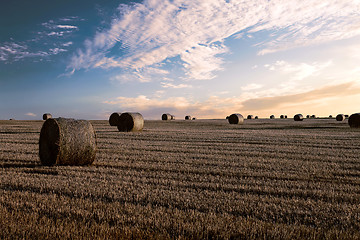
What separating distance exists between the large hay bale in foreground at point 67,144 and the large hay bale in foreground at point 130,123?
13.7 m

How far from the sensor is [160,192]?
Result: 219 inches

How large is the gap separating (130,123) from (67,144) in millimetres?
14340

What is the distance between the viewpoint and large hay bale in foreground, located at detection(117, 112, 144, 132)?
2323cm

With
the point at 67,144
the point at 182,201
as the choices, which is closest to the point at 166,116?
the point at 67,144

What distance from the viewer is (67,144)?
29.5 feet

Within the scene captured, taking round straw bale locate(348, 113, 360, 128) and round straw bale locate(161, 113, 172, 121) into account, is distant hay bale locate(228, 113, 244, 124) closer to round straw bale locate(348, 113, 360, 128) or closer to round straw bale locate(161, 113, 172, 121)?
round straw bale locate(348, 113, 360, 128)

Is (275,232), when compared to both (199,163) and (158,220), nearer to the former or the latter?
(158,220)

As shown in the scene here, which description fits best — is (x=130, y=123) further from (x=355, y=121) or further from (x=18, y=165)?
(x=355, y=121)

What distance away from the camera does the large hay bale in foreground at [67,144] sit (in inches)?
350

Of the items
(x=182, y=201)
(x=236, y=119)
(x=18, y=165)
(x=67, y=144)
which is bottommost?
(x=182, y=201)

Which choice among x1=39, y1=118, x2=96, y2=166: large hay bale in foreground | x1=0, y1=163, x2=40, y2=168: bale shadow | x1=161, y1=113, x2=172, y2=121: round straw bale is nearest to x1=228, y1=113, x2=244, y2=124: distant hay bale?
x1=161, y1=113, x2=172, y2=121: round straw bale

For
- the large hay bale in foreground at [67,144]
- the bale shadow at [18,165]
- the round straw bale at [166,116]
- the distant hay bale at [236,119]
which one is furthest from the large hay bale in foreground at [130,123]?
the round straw bale at [166,116]

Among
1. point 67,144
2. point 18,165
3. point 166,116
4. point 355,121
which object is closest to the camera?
point 18,165

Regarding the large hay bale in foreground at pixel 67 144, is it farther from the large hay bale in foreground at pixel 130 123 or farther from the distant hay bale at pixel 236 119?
the distant hay bale at pixel 236 119
